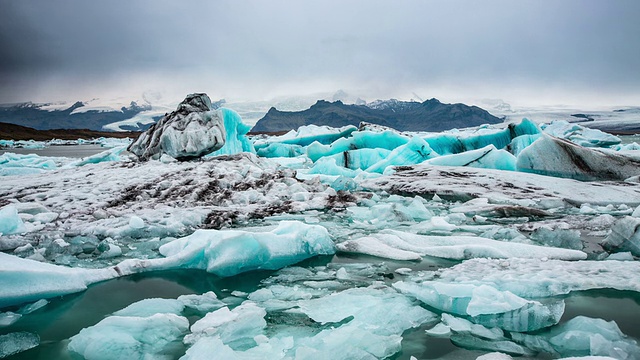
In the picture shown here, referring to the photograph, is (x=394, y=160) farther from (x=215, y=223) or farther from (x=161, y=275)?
(x=161, y=275)

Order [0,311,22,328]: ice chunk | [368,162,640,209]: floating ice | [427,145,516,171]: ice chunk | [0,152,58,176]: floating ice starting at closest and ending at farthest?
Answer: [0,311,22,328]: ice chunk → [368,162,640,209]: floating ice → [0,152,58,176]: floating ice → [427,145,516,171]: ice chunk

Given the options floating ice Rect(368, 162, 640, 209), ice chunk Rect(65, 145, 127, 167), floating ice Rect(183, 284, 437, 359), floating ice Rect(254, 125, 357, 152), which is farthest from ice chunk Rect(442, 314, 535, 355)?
floating ice Rect(254, 125, 357, 152)

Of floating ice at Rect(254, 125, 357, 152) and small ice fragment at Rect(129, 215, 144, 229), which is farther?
floating ice at Rect(254, 125, 357, 152)

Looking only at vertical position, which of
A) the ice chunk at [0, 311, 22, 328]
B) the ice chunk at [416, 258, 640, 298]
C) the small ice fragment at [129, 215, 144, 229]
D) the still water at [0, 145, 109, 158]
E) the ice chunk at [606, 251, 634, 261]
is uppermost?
the still water at [0, 145, 109, 158]

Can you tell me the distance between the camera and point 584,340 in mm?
1786

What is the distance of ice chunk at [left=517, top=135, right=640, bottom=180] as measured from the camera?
26.0 ft

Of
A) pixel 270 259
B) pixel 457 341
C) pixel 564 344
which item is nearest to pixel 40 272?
pixel 270 259

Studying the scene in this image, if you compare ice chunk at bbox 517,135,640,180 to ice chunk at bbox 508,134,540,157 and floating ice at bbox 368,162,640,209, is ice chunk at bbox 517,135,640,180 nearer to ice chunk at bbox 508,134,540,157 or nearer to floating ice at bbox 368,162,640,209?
floating ice at bbox 368,162,640,209

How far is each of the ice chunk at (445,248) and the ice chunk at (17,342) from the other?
93.4 inches

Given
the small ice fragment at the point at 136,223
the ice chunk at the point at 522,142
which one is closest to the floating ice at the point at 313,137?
the ice chunk at the point at 522,142

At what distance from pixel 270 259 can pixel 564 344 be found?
2.07m

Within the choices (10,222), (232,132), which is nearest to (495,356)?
(10,222)

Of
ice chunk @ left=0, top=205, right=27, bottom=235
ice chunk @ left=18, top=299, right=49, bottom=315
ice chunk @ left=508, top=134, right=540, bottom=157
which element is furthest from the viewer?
ice chunk @ left=508, top=134, right=540, bottom=157

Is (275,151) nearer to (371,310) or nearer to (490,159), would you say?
(490,159)
